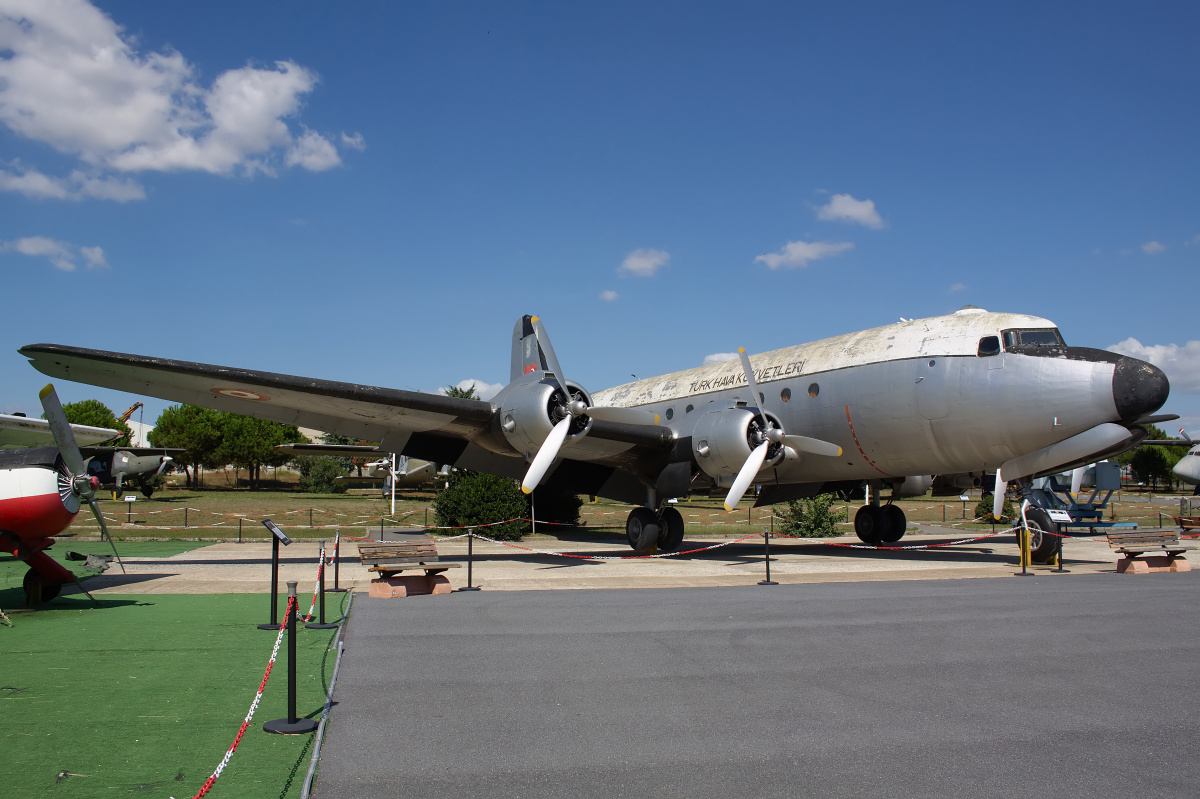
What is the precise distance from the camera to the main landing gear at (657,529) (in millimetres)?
17234

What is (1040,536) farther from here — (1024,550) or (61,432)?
(61,432)

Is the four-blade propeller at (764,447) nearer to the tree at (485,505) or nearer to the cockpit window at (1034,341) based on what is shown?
the cockpit window at (1034,341)

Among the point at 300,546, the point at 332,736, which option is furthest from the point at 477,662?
the point at 300,546

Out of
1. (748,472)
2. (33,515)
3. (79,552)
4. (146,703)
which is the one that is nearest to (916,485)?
(748,472)

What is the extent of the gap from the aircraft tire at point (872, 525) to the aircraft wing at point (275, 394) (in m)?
10.4

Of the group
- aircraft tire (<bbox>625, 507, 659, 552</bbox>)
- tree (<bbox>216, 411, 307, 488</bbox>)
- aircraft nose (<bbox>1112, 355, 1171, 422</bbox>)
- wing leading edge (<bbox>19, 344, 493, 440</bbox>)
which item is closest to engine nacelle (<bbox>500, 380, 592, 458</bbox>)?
wing leading edge (<bbox>19, 344, 493, 440</bbox>)

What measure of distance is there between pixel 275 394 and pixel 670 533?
877 cm

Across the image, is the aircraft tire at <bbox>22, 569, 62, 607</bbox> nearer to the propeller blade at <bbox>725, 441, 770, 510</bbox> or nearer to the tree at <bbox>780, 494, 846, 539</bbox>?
the propeller blade at <bbox>725, 441, 770, 510</bbox>

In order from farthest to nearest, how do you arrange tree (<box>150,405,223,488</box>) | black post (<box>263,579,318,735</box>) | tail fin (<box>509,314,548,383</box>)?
tree (<box>150,405,223,488</box>)
tail fin (<box>509,314,548,383</box>)
black post (<box>263,579,318,735</box>)

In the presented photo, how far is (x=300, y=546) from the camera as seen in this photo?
20.6 metres

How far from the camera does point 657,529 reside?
1723 centimetres

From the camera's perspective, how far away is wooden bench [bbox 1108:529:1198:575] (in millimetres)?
14117

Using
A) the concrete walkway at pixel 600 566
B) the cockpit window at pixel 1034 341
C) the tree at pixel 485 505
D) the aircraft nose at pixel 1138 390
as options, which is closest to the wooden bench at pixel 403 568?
the concrete walkway at pixel 600 566

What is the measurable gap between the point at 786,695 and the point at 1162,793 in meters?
2.38
